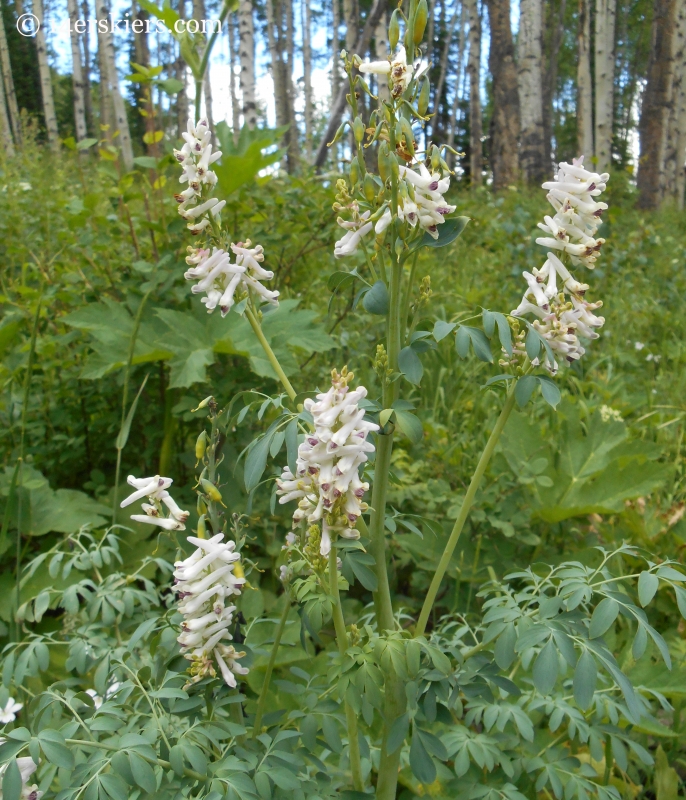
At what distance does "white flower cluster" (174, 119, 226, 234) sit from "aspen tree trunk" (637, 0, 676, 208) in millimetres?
12045

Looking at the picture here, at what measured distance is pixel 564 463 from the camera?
246cm

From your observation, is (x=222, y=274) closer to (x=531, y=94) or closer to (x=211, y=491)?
(x=211, y=491)

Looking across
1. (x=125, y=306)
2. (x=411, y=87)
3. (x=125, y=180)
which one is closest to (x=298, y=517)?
(x=411, y=87)

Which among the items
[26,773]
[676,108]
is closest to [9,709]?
[26,773]

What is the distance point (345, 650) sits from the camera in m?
1.17

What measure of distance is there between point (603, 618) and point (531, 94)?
10479 millimetres

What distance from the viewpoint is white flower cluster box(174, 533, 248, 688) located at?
106 cm

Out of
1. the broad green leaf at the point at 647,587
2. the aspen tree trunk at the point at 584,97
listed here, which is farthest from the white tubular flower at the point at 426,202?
the aspen tree trunk at the point at 584,97

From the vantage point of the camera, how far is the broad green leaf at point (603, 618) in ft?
3.34

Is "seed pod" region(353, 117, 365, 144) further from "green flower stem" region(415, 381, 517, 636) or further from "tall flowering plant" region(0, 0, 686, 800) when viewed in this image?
"green flower stem" region(415, 381, 517, 636)

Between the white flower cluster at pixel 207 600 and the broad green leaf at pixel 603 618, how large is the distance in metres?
0.55

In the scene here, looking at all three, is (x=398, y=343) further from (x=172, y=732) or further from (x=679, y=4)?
(x=679, y=4)

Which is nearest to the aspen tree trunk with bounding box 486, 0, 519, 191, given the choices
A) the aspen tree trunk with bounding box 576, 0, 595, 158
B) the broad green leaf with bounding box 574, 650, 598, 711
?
the aspen tree trunk with bounding box 576, 0, 595, 158

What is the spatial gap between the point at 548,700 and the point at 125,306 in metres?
2.07
